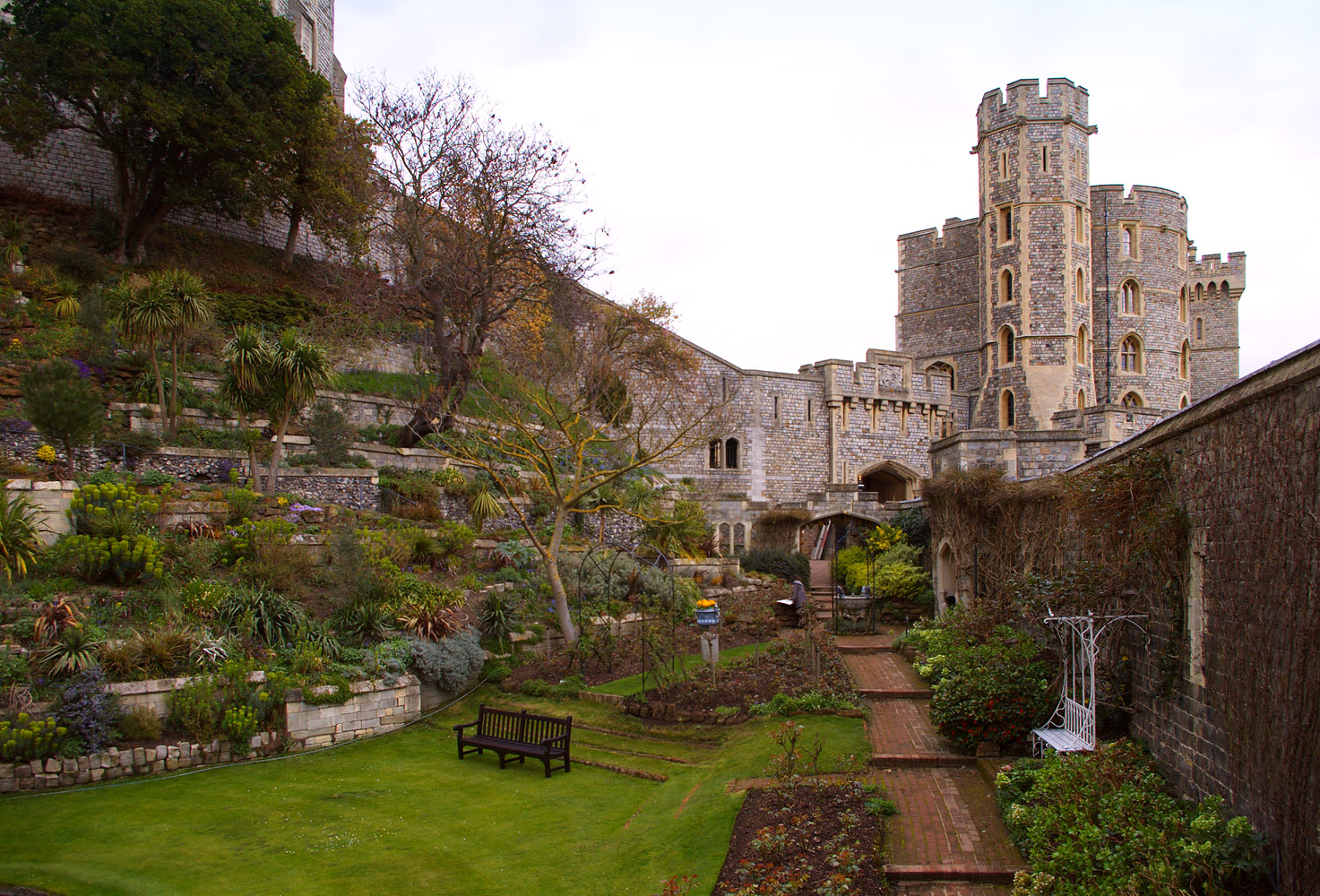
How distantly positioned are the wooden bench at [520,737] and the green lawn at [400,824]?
235 mm

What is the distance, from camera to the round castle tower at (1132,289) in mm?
33438

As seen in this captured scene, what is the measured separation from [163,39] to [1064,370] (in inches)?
1162

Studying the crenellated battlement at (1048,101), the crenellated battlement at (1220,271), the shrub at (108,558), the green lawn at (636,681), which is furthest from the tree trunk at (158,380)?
the crenellated battlement at (1220,271)

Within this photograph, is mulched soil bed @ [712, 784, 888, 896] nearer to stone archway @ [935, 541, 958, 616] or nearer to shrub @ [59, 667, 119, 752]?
shrub @ [59, 667, 119, 752]

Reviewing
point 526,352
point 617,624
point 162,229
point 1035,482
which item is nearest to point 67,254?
point 162,229

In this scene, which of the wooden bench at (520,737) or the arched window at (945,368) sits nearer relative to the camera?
the wooden bench at (520,737)

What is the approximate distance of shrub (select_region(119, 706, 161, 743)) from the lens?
8.85 metres

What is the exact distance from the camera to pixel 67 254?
19.7m

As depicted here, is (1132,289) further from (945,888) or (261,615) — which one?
(261,615)

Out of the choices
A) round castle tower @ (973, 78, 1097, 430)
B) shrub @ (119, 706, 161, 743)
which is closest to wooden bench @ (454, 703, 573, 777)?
shrub @ (119, 706, 161, 743)

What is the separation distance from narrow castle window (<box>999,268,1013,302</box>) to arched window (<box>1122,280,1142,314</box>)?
5825 mm

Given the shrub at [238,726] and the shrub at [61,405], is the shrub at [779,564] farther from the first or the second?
the shrub at [61,405]

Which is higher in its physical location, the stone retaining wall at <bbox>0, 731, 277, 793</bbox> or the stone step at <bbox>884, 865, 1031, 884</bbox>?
the stone step at <bbox>884, 865, 1031, 884</bbox>

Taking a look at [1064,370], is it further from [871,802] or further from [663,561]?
[871,802]
